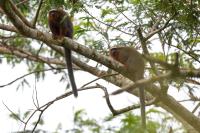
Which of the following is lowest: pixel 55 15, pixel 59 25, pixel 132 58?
pixel 132 58

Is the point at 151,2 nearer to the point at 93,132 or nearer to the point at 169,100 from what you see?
the point at 169,100

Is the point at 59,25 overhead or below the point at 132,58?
overhead

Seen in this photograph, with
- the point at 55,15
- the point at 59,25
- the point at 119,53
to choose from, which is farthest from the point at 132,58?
the point at 55,15

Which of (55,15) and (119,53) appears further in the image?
(55,15)

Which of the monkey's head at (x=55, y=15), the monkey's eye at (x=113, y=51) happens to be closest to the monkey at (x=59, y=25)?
the monkey's head at (x=55, y=15)

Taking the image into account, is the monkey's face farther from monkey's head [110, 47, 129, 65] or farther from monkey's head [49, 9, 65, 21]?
monkey's head [110, 47, 129, 65]

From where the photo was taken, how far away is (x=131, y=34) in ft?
19.0

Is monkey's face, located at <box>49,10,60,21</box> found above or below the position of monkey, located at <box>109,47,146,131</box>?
above

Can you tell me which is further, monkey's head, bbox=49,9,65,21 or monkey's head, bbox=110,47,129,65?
monkey's head, bbox=49,9,65,21

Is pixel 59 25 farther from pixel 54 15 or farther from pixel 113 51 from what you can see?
pixel 113 51

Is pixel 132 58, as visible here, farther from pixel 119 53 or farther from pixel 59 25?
pixel 59 25

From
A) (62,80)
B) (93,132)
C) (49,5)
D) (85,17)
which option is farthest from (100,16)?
(62,80)

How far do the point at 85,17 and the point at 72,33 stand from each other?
927 millimetres

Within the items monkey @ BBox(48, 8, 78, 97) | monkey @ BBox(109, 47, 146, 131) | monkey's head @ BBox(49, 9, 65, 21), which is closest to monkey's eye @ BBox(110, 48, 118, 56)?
monkey @ BBox(109, 47, 146, 131)
